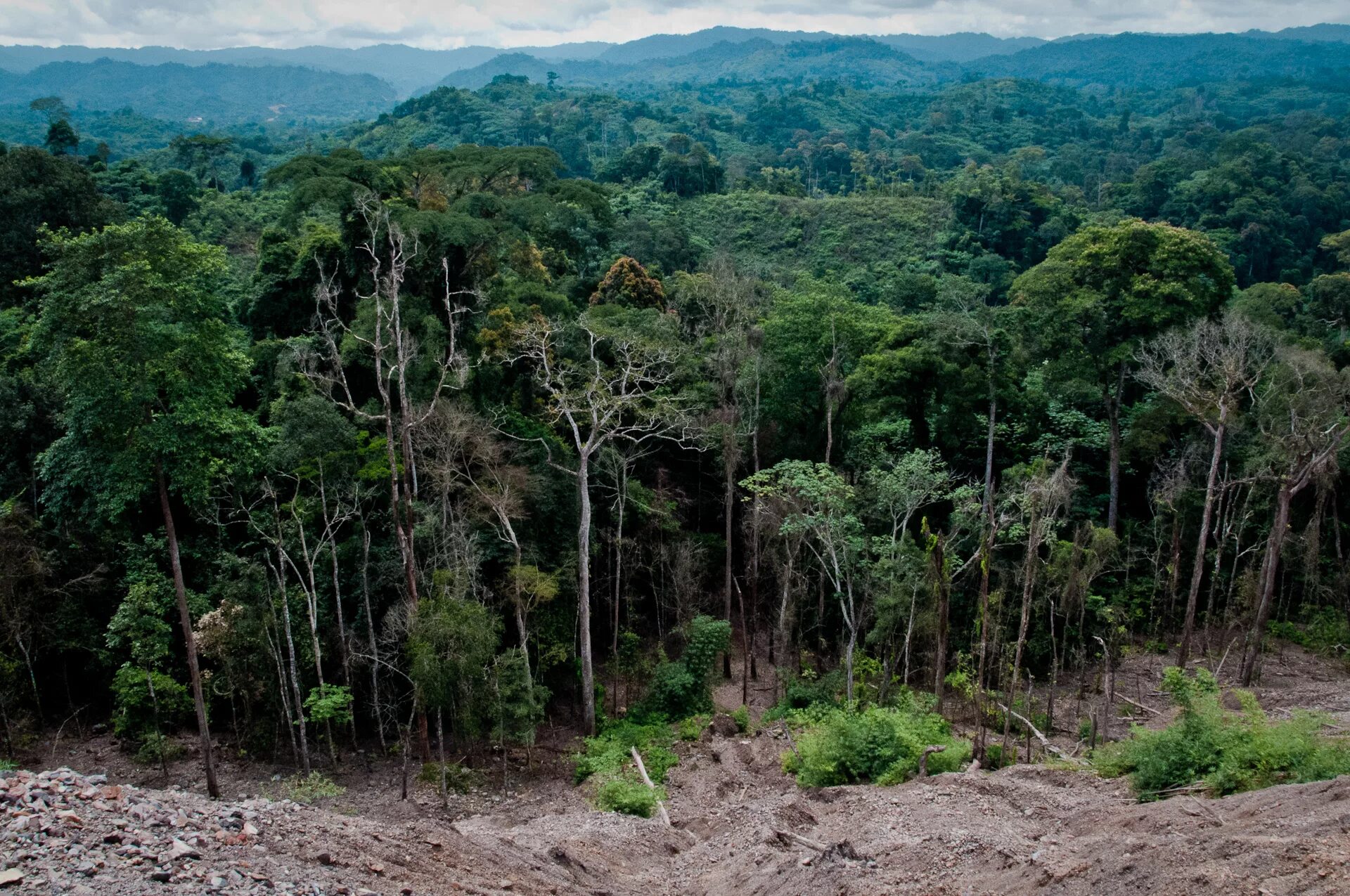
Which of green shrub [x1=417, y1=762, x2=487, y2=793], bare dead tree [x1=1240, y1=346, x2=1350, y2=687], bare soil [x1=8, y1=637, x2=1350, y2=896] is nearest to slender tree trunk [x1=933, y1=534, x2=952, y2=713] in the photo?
bare soil [x1=8, y1=637, x2=1350, y2=896]

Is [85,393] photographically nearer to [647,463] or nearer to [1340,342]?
[647,463]

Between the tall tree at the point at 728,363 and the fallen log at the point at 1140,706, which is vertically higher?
the tall tree at the point at 728,363

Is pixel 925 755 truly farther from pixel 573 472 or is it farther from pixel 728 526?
pixel 728 526

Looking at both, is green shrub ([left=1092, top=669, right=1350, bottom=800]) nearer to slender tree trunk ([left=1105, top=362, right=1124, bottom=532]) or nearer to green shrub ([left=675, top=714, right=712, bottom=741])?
green shrub ([left=675, top=714, right=712, bottom=741])

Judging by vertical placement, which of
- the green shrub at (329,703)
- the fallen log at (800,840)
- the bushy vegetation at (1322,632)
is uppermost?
the fallen log at (800,840)

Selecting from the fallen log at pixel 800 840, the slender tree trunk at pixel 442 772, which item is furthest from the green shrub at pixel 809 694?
the fallen log at pixel 800 840

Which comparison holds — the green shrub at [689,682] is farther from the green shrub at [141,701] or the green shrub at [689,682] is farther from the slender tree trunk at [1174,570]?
the slender tree trunk at [1174,570]

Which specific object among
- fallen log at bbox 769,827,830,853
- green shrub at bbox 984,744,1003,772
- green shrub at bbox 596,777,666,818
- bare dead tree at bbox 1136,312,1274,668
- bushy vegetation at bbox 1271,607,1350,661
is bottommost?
bushy vegetation at bbox 1271,607,1350,661

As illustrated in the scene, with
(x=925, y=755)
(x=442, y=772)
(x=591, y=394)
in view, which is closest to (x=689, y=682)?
(x=442, y=772)
